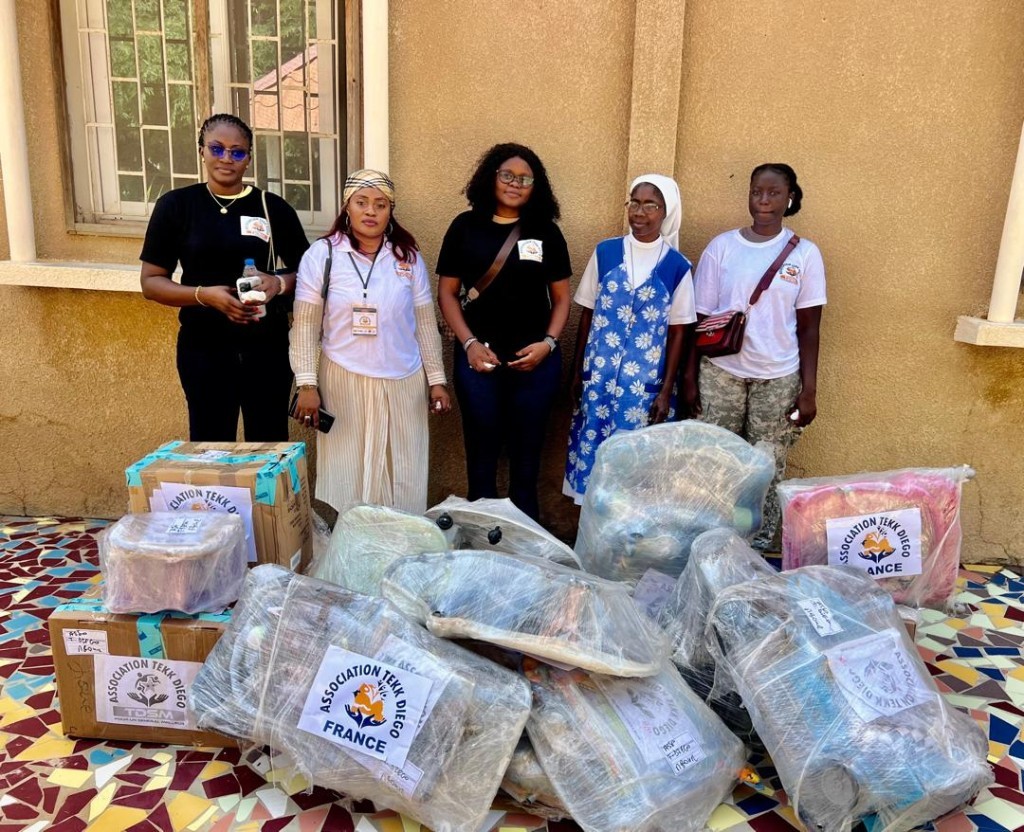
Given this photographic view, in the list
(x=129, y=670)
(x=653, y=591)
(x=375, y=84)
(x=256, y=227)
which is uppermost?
(x=375, y=84)

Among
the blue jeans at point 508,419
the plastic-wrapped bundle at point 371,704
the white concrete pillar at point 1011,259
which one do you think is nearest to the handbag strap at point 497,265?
the blue jeans at point 508,419

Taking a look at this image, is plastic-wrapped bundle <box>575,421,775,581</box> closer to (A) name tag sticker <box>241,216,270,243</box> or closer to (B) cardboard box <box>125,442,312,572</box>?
(B) cardboard box <box>125,442,312,572</box>

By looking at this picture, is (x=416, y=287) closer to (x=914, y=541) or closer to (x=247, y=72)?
(x=247, y=72)

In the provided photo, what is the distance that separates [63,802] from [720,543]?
2.06 meters

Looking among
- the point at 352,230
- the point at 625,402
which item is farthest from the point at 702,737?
the point at 352,230

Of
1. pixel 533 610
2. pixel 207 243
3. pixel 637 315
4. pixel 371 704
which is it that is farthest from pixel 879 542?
pixel 207 243

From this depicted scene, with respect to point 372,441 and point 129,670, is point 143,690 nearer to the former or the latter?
point 129,670

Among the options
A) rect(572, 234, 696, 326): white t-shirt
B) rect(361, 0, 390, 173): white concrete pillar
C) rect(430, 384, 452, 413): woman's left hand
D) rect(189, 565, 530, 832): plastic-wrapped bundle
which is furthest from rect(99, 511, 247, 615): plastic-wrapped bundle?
rect(361, 0, 390, 173): white concrete pillar

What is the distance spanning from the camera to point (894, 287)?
Answer: 3682 mm

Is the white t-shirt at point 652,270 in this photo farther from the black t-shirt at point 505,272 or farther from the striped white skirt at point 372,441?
the striped white skirt at point 372,441

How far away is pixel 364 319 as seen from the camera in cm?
309

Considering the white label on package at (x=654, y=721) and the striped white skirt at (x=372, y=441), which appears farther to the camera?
the striped white skirt at (x=372, y=441)

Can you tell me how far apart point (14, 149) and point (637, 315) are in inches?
121

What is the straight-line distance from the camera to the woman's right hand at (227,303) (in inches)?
116
